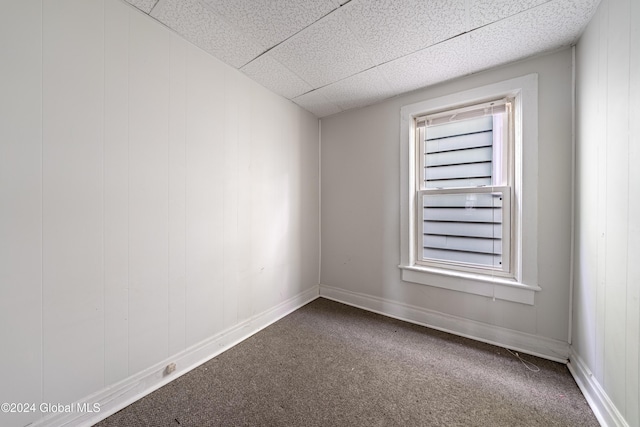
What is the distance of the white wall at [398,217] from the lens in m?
1.64

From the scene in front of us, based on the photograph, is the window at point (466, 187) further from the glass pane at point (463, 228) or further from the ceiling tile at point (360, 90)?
the ceiling tile at point (360, 90)

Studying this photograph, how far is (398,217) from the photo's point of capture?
2.34 metres

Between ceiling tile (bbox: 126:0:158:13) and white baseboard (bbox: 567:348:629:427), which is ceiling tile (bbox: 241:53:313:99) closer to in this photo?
ceiling tile (bbox: 126:0:158:13)

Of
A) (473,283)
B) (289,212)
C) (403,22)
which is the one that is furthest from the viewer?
(289,212)

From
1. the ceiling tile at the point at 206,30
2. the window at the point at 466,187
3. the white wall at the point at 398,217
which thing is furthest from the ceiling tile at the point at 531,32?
the ceiling tile at the point at 206,30

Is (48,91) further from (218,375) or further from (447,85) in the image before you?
(447,85)

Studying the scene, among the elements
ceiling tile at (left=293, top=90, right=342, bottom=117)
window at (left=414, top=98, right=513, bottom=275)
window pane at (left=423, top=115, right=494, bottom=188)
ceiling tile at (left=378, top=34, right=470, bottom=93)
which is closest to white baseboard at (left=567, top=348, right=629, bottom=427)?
window at (left=414, top=98, right=513, bottom=275)

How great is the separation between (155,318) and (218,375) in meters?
0.56

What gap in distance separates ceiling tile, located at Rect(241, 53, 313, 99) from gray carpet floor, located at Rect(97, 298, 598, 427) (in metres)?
2.29

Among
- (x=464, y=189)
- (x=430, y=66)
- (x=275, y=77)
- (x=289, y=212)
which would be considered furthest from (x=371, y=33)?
(x=289, y=212)

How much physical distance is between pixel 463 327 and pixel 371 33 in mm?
A: 2449

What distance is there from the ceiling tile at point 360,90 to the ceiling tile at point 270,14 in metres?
0.71

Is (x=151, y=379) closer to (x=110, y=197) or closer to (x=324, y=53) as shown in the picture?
(x=110, y=197)

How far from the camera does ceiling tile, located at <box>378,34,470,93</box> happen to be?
1.63 meters
